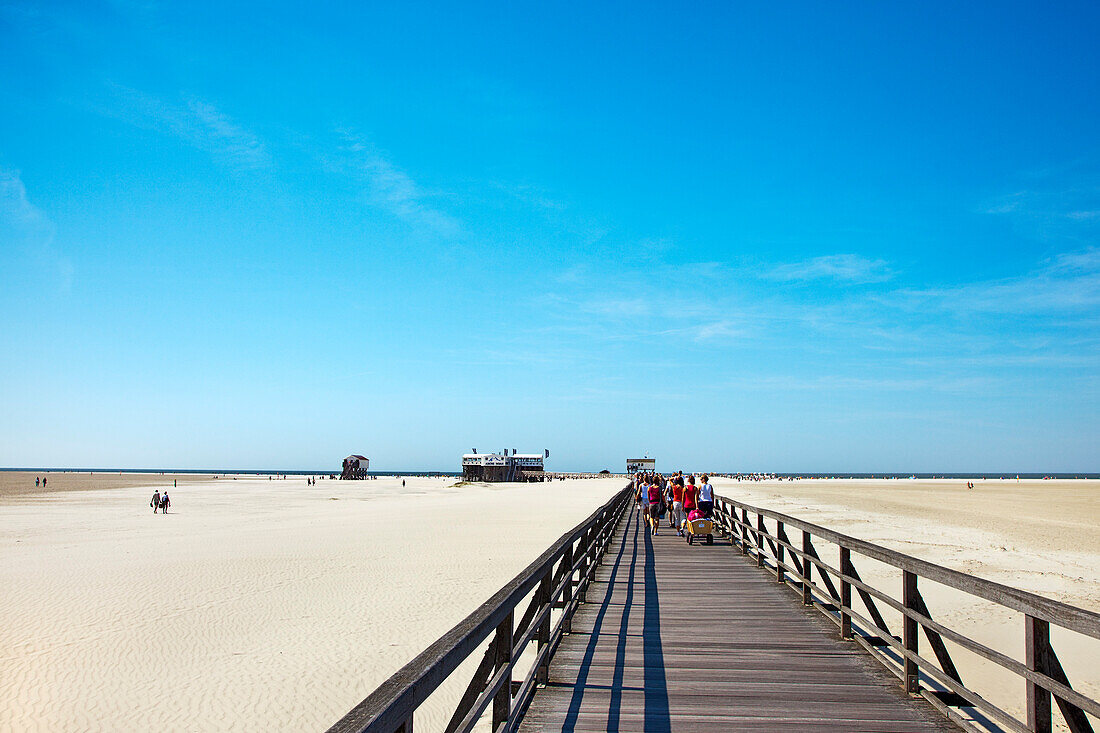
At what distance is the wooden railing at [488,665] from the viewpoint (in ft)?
6.24

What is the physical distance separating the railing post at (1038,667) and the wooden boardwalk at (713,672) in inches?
37.9

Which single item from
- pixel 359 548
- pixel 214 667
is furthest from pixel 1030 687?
pixel 359 548

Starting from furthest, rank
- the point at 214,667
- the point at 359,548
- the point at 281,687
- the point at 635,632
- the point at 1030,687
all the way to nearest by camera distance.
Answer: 1. the point at 359,548
2. the point at 214,667
3. the point at 281,687
4. the point at 635,632
5. the point at 1030,687

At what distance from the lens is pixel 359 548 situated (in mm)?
18844

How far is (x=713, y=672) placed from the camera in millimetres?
5316

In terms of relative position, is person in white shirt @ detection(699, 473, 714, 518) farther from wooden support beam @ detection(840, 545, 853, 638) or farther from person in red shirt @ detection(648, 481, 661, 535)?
wooden support beam @ detection(840, 545, 853, 638)

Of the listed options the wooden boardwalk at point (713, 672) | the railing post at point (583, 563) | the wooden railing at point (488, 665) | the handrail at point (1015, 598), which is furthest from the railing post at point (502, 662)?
the railing post at point (583, 563)

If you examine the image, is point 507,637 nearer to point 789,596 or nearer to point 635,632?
point 635,632

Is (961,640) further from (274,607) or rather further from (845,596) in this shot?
(274,607)

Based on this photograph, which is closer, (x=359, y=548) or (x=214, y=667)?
(x=214, y=667)

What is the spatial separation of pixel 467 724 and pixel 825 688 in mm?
3247

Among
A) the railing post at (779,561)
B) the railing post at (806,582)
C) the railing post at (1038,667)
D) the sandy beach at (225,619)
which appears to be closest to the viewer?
the railing post at (1038,667)

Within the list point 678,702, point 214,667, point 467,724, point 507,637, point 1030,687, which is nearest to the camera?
point 467,724

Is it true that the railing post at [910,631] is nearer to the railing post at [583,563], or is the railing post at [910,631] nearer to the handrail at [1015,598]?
the handrail at [1015,598]
